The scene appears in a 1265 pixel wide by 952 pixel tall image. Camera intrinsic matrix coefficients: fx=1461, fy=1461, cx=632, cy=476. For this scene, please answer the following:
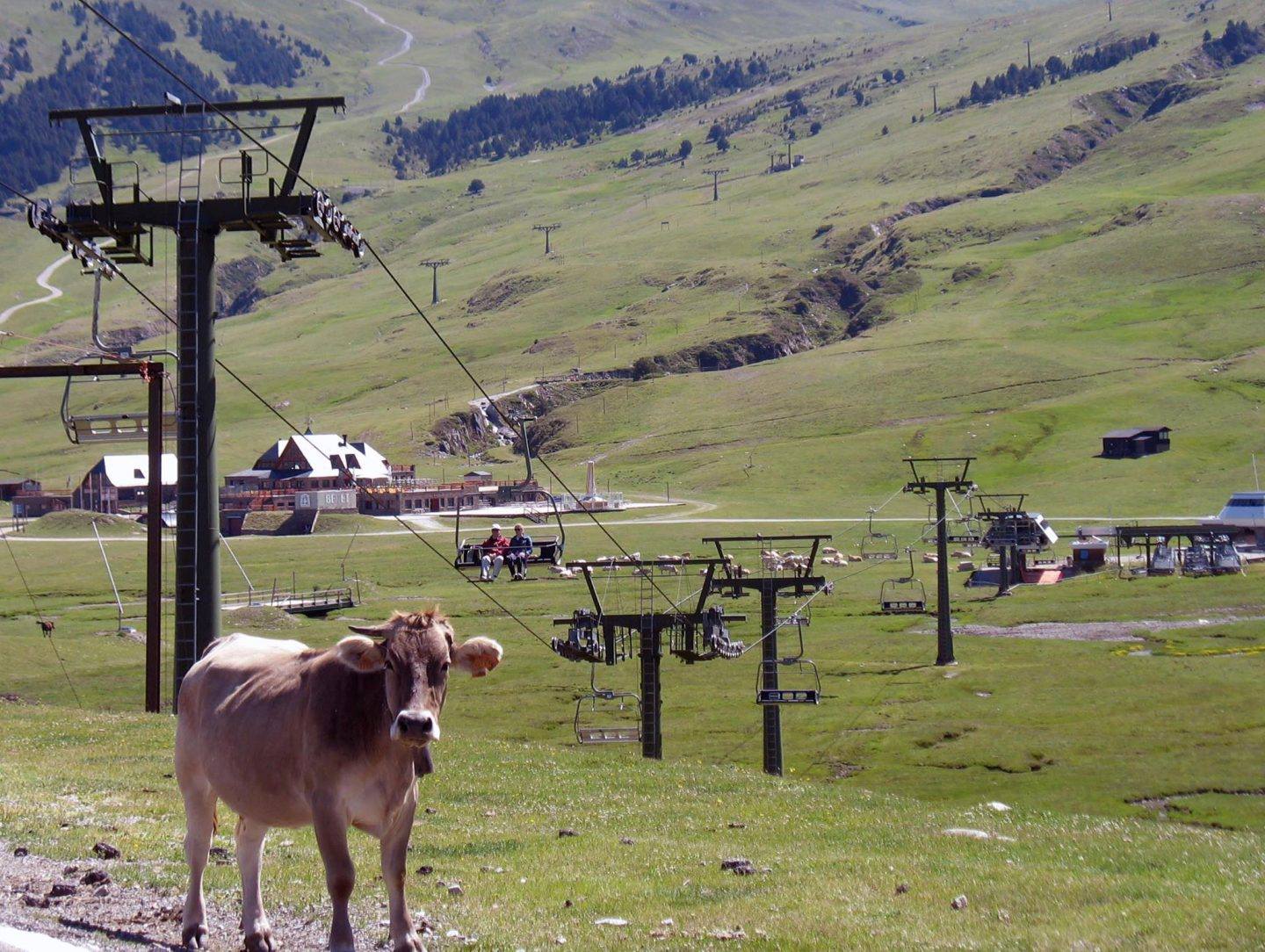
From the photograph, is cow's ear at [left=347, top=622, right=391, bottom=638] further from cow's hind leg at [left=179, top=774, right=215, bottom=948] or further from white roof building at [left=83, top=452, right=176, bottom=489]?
white roof building at [left=83, top=452, right=176, bottom=489]

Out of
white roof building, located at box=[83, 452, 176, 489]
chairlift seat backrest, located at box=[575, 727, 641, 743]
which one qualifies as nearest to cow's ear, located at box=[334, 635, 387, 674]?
chairlift seat backrest, located at box=[575, 727, 641, 743]

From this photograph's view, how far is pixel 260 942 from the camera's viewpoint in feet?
39.3

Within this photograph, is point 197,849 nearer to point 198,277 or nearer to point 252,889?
point 252,889

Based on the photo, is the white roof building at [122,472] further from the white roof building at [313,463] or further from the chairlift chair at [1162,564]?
the chairlift chair at [1162,564]

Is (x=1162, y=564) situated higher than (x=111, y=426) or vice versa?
(x=111, y=426)

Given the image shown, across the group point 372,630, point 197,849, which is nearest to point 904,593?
point 197,849

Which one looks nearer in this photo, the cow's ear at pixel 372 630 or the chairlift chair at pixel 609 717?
the cow's ear at pixel 372 630

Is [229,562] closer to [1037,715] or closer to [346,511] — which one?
[346,511]

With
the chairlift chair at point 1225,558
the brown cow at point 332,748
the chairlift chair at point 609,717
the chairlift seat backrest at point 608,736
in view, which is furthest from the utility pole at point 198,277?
the chairlift chair at point 1225,558

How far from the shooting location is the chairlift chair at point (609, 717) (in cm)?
3747

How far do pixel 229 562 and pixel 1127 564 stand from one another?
240 ft

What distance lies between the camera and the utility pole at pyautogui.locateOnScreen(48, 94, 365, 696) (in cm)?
3019

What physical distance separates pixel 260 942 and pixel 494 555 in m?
35.0

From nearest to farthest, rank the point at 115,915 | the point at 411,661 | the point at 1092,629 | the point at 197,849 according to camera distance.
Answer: the point at 411,661 → the point at 197,849 → the point at 115,915 → the point at 1092,629
